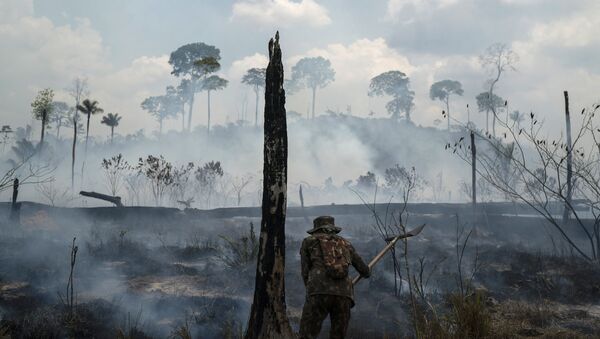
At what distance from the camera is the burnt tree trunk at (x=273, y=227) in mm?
5656

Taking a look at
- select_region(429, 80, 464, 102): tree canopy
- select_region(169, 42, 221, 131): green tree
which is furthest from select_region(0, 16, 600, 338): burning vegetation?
select_region(429, 80, 464, 102): tree canopy

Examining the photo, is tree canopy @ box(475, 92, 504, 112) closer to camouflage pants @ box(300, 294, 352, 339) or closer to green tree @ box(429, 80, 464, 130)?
green tree @ box(429, 80, 464, 130)

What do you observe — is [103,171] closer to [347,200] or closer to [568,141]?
[347,200]

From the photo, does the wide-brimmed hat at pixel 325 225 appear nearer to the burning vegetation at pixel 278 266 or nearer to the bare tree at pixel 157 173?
the burning vegetation at pixel 278 266

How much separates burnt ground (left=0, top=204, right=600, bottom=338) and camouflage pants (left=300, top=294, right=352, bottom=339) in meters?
0.63

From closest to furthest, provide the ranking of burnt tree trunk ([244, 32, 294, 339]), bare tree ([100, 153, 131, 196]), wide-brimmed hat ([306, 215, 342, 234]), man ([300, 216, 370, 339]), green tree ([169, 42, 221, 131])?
man ([300, 216, 370, 339]), wide-brimmed hat ([306, 215, 342, 234]), burnt tree trunk ([244, 32, 294, 339]), bare tree ([100, 153, 131, 196]), green tree ([169, 42, 221, 131])

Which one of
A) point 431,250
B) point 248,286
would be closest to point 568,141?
point 431,250

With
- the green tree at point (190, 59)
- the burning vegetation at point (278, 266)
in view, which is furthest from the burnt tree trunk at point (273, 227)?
the green tree at point (190, 59)

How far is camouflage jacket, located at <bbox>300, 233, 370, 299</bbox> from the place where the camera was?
502 cm

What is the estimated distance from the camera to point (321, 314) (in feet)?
16.7

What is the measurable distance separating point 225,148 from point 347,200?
1864 cm

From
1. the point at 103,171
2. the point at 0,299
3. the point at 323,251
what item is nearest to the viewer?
the point at 323,251

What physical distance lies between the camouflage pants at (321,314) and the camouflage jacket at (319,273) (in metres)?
0.07

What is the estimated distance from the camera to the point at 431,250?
57.9 ft
